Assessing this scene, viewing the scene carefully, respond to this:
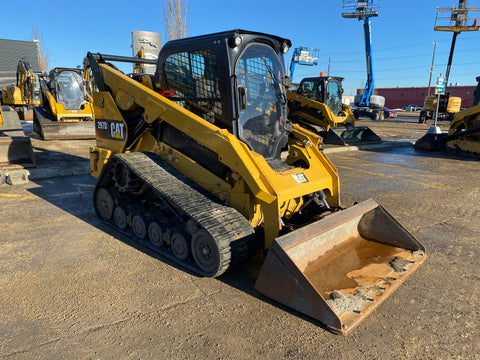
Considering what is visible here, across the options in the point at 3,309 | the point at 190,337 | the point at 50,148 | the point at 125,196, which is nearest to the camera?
the point at 190,337

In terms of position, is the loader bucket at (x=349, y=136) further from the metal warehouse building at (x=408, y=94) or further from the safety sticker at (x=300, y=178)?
the metal warehouse building at (x=408, y=94)

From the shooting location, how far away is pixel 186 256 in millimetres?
3596

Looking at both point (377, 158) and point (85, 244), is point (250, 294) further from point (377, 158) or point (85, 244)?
point (377, 158)

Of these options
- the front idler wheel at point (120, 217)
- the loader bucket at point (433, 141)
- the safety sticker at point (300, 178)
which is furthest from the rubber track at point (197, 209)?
the loader bucket at point (433, 141)

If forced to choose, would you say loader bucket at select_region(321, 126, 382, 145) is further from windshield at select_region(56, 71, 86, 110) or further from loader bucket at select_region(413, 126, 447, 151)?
windshield at select_region(56, 71, 86, 110)

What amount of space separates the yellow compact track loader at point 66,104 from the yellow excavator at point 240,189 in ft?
25.8

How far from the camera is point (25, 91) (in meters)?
18.0

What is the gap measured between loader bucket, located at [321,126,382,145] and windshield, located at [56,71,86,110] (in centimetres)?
972

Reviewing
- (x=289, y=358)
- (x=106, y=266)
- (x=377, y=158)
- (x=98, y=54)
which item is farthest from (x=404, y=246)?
(x=377, y=158)

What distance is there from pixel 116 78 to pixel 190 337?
138 inches

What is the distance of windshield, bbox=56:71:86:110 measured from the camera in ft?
43.1

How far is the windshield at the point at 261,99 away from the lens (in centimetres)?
377

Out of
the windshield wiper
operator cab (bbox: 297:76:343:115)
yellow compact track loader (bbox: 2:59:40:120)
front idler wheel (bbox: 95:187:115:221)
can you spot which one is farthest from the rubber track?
yellow compact track loader (bbox: 2:59:40:120)

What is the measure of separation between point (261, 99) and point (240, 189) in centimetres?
116
